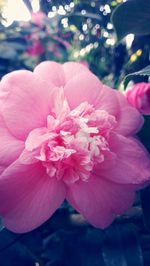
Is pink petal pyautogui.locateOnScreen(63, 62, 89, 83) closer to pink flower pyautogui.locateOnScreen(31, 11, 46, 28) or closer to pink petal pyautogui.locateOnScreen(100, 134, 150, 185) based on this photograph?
pink petal pyautogui.locateOnScreen(100, 134, 150, 185)

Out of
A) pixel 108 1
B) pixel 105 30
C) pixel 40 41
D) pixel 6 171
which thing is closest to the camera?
pixel 6 171

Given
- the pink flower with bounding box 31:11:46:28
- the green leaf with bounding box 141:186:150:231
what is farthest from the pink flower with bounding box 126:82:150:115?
the pink flower with bounding box 31:11:46:28

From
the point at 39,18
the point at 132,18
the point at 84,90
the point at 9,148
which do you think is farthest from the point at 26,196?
the point at 39,18

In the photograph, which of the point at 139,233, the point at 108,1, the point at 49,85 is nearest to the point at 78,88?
the point at 49,85

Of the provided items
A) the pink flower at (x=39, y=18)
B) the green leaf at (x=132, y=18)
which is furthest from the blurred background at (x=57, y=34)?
the green leaf at (x=132, y=18)

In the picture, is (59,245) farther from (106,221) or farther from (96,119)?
(96,119)

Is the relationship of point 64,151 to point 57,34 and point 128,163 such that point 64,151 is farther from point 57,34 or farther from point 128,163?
point 57,34
